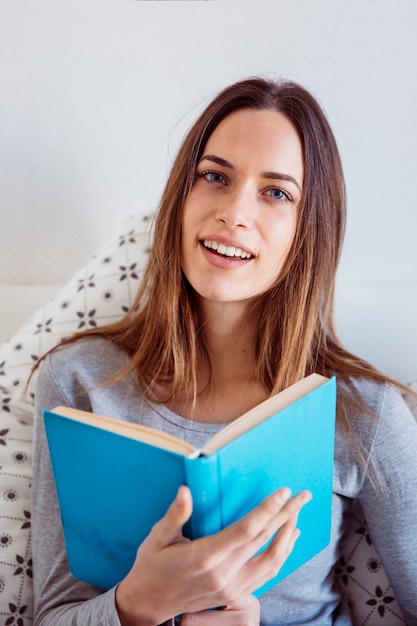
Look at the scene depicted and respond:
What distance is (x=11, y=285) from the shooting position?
1.56 m

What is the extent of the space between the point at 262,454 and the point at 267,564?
0.41 ft

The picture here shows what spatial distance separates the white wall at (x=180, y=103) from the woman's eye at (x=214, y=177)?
1.28 feet

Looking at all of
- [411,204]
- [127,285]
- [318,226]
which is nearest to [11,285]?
[127,285]

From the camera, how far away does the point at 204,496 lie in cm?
71

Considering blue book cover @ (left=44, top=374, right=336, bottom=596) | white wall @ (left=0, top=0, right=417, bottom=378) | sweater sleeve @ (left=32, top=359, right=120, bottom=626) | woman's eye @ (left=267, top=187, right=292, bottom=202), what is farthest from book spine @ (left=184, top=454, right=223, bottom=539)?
white wall @ (left=0, top=0, right=417, bottom=378)

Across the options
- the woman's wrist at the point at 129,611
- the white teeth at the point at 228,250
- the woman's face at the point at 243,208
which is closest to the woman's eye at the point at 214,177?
the woman's face at the point at 243,208

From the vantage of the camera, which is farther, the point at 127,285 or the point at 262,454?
the point at 127,285

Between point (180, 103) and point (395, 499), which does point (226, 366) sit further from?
point (180, 103)

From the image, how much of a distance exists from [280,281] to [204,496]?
49 centimetres

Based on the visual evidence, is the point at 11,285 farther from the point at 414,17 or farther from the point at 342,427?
the point at 414,17

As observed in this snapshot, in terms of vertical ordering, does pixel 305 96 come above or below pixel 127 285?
above

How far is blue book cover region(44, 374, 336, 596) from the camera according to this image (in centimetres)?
72

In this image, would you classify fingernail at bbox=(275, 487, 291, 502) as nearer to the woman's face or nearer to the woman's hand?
the woman's hand

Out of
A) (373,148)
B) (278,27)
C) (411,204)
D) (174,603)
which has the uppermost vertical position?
(278,27)
